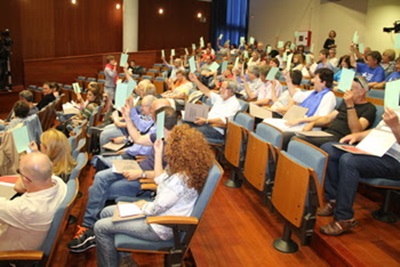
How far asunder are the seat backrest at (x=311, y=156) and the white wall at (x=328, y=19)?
880 cm

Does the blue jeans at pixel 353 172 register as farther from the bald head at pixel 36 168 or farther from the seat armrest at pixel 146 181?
the bald head at pixel 36 168

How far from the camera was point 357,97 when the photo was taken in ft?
11.0

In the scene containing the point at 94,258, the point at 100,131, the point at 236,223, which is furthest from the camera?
the point at 100,131

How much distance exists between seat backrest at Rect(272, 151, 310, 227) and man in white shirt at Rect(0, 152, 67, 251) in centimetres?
152

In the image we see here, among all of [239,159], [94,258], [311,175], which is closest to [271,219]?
[239,159]

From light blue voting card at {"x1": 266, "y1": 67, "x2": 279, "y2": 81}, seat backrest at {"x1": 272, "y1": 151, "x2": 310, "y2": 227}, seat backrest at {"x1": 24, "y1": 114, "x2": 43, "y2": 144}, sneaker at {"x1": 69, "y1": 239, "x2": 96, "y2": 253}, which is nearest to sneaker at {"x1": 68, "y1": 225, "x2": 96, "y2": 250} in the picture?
sneaker at {"x1": 69, "y1": 239, "x2": 96, "y2": 253}

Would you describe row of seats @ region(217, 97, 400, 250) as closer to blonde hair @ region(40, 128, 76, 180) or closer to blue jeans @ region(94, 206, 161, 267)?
blue jeans @ region(94, 206, 161, 267)

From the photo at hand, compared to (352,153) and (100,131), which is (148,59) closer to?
(100,131)

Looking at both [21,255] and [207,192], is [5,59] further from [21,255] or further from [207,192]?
[207,192]

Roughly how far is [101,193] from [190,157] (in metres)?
1.08

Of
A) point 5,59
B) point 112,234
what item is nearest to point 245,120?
point 112,234

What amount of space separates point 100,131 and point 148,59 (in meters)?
9.99

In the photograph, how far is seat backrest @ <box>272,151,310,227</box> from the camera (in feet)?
8.42

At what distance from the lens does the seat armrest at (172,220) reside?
1987mm
